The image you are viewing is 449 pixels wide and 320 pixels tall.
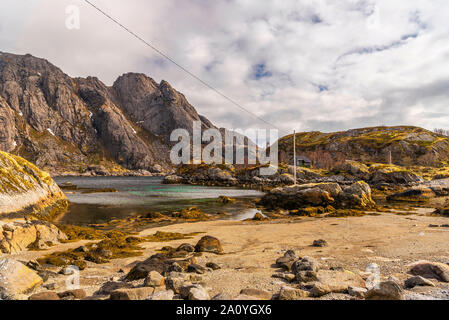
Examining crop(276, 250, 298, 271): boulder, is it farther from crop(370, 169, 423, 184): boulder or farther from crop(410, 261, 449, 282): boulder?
crop(370, 169, 423, 184): boulder

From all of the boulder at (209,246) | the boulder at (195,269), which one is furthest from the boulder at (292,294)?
the boulder at (209,246)

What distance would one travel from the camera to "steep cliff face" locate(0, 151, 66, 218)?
16922 mm

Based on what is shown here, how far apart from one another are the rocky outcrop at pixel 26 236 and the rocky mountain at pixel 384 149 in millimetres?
130778

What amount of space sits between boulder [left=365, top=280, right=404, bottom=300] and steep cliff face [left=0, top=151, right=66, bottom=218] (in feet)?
65.5

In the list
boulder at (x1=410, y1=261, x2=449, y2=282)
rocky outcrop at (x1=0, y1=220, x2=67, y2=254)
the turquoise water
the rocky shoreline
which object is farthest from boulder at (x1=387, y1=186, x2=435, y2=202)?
rocky outcrop at (x1=0, y1=220, x2=67, y2=254)

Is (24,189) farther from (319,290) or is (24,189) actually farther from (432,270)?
(432,270)

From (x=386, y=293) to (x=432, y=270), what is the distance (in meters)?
2.98

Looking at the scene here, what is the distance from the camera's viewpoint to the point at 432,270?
20.6ft

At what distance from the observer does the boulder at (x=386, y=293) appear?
450cm

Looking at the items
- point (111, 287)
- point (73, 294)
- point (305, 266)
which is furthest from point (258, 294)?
point (73, 294)

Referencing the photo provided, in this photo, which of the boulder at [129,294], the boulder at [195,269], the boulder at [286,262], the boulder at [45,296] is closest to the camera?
the boulder at [129,294]

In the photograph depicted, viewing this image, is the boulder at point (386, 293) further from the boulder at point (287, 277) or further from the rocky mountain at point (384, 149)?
the rocky mountain at point (384, 149)
